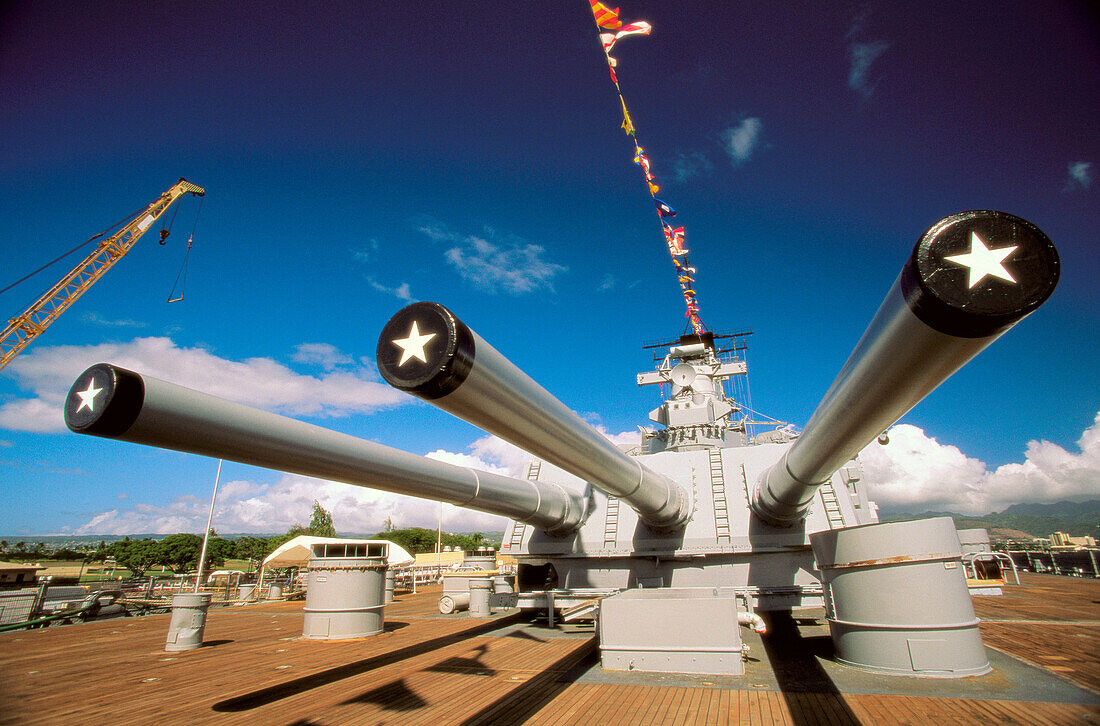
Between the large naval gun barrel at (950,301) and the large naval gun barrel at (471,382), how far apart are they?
4.51 feet

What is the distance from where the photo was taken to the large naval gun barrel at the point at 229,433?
2285mm

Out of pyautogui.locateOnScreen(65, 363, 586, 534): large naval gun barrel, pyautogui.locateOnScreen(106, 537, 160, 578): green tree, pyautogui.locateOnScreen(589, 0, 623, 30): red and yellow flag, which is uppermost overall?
pyautogui.locateOnScreen(589, 0, 623, 30): red and yellow flag

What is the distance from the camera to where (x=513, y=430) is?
2.45m

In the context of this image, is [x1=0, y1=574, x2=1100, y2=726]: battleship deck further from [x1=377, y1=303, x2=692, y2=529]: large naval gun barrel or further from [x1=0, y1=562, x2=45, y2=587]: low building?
[x1=0, y1=562, x2=45, y2=587]: low building

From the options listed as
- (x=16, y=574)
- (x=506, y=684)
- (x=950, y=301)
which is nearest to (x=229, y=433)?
(x=950, y=301)

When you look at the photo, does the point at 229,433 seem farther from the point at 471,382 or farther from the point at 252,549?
the point at 252,549

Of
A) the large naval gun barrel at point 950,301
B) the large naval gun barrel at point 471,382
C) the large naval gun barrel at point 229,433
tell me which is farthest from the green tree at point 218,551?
the large naval gun barrel at point 950,301

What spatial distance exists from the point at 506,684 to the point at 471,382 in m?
4.44

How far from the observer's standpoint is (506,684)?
524 centimetres

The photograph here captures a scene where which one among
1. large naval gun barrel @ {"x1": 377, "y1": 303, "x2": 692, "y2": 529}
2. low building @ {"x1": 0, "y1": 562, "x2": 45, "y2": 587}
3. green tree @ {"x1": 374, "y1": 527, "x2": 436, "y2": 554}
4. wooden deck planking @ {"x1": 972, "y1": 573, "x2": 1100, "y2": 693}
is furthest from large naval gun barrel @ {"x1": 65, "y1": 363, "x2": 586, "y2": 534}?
green tree @ {"x1": 374, "y1": 527, "x2": 436, "y2": 554}

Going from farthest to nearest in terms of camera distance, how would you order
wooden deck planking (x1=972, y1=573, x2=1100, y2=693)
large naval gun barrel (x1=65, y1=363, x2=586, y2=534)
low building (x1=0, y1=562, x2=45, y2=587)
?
low building (x1=0, y1=562, x2=45, y2=587) → wooden deck planking (x1=972, y1=573, x2=1100, y2=693) → large naval gun barrel (x1=65, y1=363, x2=586, y2=534)

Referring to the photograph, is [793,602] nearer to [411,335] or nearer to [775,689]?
[775,689]

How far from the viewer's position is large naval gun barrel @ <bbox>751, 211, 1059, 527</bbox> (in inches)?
59.4

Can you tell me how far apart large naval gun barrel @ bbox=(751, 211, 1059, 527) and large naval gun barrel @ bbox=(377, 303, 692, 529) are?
1.37m
